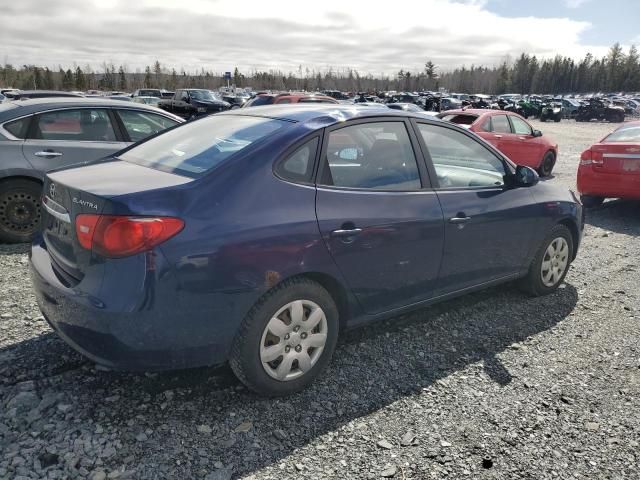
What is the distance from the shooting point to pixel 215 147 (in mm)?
3016

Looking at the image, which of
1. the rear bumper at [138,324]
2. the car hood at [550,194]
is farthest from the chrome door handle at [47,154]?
the car hood at [550,194]

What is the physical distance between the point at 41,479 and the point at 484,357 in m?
2.72

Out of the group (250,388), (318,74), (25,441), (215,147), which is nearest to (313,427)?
(250,388)

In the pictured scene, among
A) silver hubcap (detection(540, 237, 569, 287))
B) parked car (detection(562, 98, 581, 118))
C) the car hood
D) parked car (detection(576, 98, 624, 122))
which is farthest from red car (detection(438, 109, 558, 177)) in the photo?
parked car (detection(562, 98, 581, 118))

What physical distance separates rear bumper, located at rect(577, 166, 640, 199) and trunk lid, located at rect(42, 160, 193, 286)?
7.29m

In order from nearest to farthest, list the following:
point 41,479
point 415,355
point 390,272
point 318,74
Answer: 1. point 41,479
2. point 390,272
3. point 415,355
4. point 318,74

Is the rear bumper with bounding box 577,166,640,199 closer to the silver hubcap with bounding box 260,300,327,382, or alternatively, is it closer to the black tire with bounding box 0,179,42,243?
the silver hubcap with bounding box 260,300,327,382

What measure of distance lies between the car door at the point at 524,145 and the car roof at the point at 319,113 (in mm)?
8980

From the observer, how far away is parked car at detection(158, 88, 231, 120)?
26.1 m

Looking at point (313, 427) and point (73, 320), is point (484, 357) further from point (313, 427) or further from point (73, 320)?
point (73, 320)

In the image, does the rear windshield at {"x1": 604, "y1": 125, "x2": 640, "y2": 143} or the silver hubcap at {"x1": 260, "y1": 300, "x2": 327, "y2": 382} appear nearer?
the silver hubcap at {"x1": 260, "y1": 300, "x2": 327, "y2": 382}

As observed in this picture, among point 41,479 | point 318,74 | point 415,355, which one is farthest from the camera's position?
point 318,74

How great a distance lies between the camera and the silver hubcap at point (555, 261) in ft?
14.9

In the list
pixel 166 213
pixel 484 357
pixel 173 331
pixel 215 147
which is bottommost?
pixel 484 357
